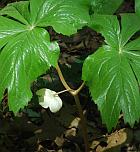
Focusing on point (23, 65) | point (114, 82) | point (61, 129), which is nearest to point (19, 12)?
point (23, 65)

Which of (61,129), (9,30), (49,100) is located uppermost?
(9,30)

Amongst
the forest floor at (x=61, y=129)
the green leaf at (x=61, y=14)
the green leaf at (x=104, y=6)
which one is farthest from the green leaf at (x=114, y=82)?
the forest floor at (x=61, y=129)

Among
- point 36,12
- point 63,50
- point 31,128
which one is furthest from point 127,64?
point 63,50

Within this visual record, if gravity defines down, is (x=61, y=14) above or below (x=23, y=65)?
above

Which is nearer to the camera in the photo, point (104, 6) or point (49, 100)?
point (49, 100)

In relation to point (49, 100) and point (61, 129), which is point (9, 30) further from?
point (61, 129)

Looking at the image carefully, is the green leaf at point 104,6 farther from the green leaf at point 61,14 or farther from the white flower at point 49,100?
the white flower at point 49,100
